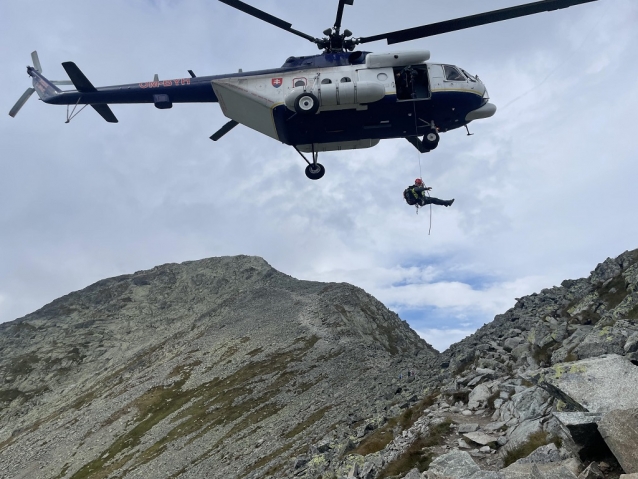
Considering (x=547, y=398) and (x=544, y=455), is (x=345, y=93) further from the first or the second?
(x=544, y=455)

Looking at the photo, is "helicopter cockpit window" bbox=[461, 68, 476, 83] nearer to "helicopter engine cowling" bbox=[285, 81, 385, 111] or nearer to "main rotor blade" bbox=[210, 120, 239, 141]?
"helicopter engine cowling" bbox=[285, 81, 385, 111]

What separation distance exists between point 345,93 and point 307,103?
1639 millimetres

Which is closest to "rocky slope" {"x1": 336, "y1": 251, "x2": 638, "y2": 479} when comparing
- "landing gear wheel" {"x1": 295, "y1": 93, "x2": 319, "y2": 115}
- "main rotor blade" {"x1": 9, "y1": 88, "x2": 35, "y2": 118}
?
"landing gear wheel" {"x1": 295, "y1": 93, "x2": 319, "y2": 115}

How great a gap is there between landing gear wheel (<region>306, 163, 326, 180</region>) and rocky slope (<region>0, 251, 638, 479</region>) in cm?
1139

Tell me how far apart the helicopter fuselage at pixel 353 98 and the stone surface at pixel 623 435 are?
15339mm

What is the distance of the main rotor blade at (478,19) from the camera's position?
17330 mm

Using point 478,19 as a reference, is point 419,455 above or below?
below

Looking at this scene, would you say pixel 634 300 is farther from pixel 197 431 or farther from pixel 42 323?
pixel 42 323

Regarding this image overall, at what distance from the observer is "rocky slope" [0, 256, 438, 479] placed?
127ft

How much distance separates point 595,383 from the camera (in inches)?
403

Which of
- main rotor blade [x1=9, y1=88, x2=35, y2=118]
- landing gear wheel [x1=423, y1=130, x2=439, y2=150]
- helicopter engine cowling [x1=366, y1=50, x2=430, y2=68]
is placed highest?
main rotor blade [x1=9, y1=88, x2=35, y2=118]

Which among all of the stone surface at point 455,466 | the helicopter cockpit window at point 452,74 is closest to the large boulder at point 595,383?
the stone surface at point 455,466

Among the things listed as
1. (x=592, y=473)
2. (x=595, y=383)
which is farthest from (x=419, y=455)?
(x=592, y=473)

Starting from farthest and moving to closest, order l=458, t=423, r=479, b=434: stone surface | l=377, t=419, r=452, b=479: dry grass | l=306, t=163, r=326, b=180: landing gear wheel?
l=306, t=163, r=326, b=180: landing gear wheel
l=458, t=423, r=479, b=434: stone surface
l=377, t=419, r=452, b=479: dry grass
